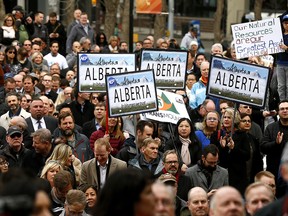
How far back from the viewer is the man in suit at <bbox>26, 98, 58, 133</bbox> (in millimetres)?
15672

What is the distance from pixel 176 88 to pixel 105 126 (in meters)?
1.85

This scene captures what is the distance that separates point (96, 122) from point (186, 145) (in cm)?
236

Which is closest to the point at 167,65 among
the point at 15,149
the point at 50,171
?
the point at 15,149

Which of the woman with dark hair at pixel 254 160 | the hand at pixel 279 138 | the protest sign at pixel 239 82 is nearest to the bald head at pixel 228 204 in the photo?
the hand at pixel 279 138

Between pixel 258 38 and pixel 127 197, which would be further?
pixel 258 38

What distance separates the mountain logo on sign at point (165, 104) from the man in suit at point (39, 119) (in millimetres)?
1441

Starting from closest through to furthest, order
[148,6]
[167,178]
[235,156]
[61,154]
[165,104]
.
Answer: [167,178], [61,154], [235,156], [165,104], [148,6]

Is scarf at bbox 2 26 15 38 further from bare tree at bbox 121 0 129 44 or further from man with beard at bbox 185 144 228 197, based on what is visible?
man with beard at bbox 185 144 228 197

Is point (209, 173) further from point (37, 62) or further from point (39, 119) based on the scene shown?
point (37, 62)

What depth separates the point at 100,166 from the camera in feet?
42.7

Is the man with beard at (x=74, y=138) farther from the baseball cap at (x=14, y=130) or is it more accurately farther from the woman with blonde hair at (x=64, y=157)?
the woman with blonde hair at (x=64, y=157)

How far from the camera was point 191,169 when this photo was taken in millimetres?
12852

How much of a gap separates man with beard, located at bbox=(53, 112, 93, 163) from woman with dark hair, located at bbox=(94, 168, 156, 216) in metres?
8.89

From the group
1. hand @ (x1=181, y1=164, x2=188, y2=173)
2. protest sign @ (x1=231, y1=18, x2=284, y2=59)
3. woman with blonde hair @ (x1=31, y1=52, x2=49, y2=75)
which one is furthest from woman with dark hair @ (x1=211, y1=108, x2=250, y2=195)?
woman with blonde hair @ (x1=31, y1=52, x2=49, y2=75)
